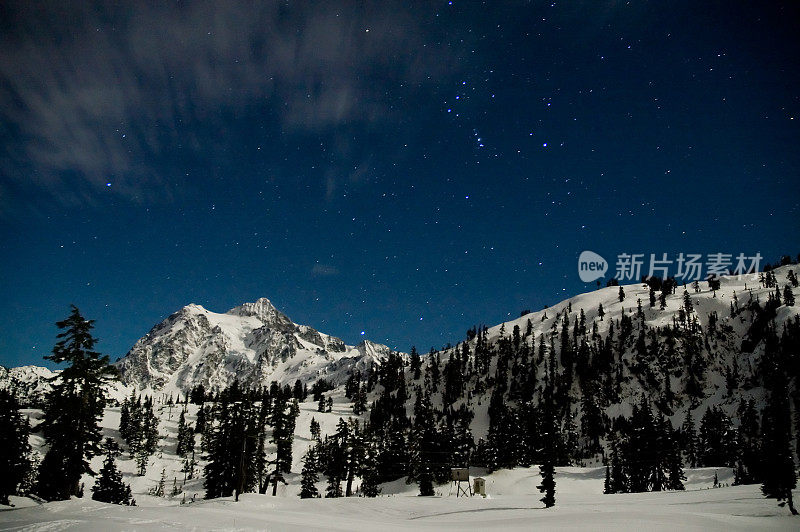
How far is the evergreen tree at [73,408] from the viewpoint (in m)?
27.0

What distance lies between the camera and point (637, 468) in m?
64.9

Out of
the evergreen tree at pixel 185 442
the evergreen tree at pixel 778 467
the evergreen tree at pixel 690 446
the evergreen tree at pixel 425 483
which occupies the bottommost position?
the evergreen tree at pixel 185 442

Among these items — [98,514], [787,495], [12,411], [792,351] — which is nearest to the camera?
[98,514]

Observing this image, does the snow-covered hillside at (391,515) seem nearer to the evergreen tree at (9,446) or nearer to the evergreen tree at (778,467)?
the evergreen tree at (778,467)

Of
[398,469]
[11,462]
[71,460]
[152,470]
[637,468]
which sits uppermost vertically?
[71,460]

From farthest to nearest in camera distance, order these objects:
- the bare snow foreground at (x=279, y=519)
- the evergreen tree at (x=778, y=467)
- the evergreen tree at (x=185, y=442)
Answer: the evergreen tree at (x=185, y=442) → the evergreen tree at (x=778, y=467) → the bare snow foreground at (x=279, y=519)

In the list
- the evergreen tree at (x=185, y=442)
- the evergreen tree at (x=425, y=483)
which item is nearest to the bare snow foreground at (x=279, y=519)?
the evergreen tree at (x=425, y=483)

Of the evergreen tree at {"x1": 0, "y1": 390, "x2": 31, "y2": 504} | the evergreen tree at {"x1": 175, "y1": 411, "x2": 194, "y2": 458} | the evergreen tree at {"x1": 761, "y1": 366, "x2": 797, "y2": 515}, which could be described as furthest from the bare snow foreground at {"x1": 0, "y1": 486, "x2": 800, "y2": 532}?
the evergreen tree at {"x1": 175, "y1": 411, "x2": 194, "y2": 458}

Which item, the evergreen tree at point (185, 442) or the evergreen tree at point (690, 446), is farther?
the evergreen tree at point (185, 442)

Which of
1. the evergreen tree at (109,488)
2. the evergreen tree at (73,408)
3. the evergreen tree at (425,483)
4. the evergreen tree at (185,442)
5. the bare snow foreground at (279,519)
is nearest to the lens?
the bare snow foreground at (279,519)

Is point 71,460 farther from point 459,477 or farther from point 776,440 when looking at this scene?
point 459,477

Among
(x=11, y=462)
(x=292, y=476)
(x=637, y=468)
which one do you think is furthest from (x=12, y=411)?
(x=292, y=476)

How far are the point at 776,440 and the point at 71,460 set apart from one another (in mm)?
43116

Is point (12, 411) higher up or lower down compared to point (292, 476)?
higher up
